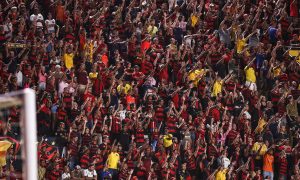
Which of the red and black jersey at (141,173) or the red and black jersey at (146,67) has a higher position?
the red and black jersey at (146,67)

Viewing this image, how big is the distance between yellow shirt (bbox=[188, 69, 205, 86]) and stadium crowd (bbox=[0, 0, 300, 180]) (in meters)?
0.03

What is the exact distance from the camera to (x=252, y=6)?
2892 centimetres

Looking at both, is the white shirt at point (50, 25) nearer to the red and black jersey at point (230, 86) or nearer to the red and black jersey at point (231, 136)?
the red and black jersey at point (230, 86)

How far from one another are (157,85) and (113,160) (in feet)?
13.5

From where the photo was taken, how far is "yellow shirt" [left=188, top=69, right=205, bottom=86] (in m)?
25.6

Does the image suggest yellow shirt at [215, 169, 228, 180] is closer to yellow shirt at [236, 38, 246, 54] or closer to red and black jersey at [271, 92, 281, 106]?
red and black jersey at [271, 92, 281, 106]

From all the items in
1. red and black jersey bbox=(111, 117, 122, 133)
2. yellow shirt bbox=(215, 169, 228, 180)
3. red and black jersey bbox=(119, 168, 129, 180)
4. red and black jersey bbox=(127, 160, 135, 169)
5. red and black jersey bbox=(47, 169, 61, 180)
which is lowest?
yellow shirt bbox=(215, 169, 228, 180)

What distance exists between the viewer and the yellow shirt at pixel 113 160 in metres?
22.0

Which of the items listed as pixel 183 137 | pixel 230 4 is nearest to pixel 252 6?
pixel 230 4

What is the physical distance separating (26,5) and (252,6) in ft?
28.0

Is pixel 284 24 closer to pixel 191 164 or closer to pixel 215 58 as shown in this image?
pixel 215 58

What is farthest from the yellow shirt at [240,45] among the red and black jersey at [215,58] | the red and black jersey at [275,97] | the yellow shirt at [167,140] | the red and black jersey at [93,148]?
the red and black jersey at [93,148]

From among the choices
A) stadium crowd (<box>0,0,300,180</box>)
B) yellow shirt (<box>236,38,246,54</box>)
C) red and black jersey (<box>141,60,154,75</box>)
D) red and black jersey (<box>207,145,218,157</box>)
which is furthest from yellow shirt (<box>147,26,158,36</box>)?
red and black jersey (<box>207,145,218,157</box>)

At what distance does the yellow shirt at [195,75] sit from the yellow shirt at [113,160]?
4705 mm
